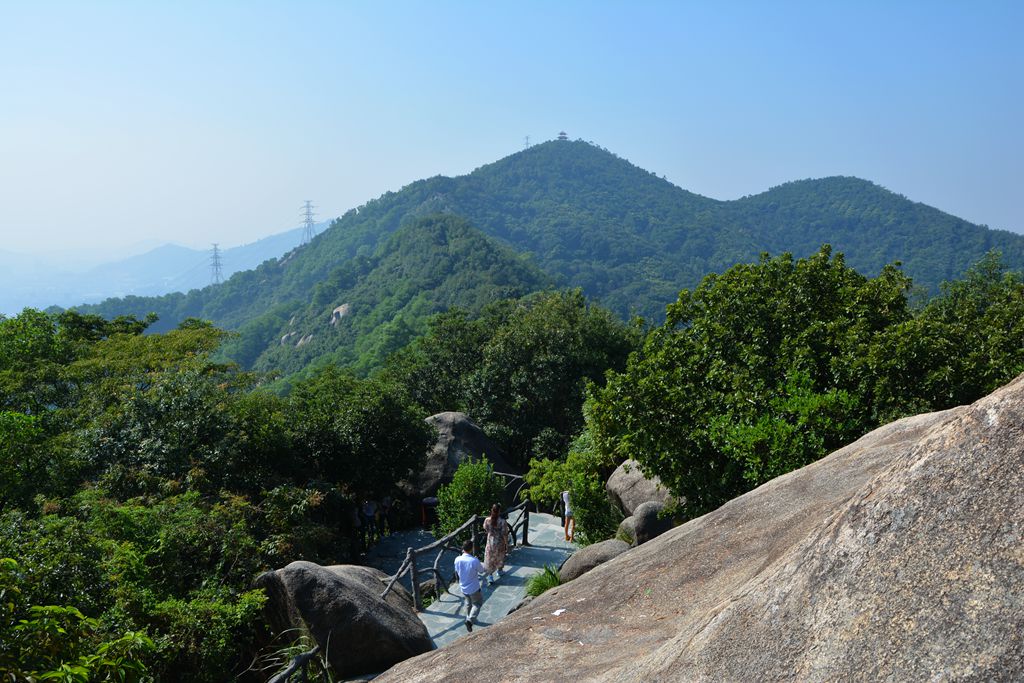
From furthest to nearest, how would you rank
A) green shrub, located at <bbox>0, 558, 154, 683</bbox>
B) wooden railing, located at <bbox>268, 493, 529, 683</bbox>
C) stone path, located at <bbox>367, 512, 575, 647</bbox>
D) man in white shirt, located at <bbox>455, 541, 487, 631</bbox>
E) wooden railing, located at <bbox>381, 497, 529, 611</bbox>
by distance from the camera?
wooden railing, located at <bbox>381, 497, 529, 611</bbox>, stone path, located at <bbox>367, 512, 575, 647</bbox>, man in white shirt, located at <bbox>455, 541, 487, 631</bbox>, wooden railing, located at <bbox>268, 493, 529, 683</bbox>, green shrub, located at <bbox>0, 558, 154, 683</bbox>

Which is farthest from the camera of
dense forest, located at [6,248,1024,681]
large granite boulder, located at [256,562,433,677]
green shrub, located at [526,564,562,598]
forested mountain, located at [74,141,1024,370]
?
forested mountain, located at [74,141,1024,370]

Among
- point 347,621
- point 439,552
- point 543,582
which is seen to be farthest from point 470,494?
point 347,621

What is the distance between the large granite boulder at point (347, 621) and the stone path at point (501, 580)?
69 centimetres

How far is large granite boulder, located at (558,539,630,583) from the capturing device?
12.1m

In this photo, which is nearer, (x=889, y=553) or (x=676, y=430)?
(x=889, y=553)

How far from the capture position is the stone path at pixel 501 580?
12.4 metres

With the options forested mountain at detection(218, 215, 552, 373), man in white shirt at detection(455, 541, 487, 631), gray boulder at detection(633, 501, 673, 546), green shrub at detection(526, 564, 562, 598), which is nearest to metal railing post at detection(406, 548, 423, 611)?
man in white shirt at detection(455, 541, 487, 631)

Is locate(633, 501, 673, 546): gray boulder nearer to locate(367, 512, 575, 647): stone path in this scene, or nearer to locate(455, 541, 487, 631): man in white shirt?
locate(367, 512, 575, 647): stone path

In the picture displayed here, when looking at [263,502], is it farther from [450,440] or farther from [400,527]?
[450,440]

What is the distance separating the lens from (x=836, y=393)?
1152 cm

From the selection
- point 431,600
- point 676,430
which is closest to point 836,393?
point 676,430

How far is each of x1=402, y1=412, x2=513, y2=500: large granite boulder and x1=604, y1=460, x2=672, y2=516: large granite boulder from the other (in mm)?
7289

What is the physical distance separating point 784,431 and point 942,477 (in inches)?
317

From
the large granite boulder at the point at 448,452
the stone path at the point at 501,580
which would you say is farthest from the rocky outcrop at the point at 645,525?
the large granite boulder at the point at 448,452
